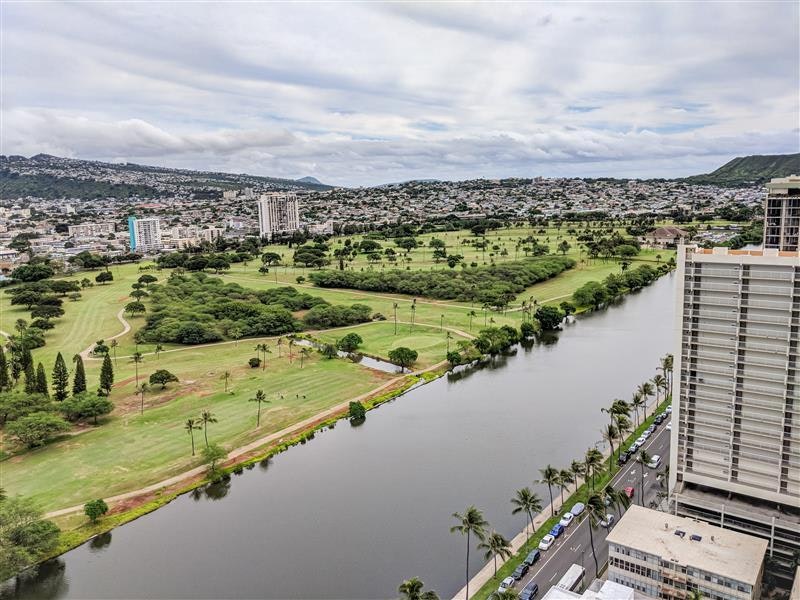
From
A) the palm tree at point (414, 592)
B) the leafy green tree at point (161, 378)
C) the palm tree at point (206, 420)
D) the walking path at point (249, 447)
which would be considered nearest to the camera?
the palm tree at point (414, 592)

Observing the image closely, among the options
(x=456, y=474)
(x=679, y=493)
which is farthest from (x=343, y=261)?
(x=679, y=493)

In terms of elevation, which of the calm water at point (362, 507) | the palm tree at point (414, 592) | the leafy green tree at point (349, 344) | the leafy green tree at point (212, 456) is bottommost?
the calm water at point (362, 507)

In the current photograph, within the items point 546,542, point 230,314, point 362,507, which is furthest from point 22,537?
point 230,314

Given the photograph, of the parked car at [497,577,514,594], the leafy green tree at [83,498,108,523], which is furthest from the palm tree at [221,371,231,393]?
the parked car at [497,577,514,594]

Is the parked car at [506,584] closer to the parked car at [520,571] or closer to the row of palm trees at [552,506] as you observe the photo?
the parked car at [520,571]

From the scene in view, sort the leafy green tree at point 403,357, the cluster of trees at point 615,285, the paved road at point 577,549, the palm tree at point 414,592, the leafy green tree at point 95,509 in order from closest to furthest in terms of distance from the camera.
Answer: the palm tree at point 414,592, the paved road at point 577,549, the leafy green tree at point 95,509, the leafy green tree at point 403,357, the cluster of trees at point 615,285

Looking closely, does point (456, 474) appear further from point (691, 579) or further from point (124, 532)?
point (124, 532)

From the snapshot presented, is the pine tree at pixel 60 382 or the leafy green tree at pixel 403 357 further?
the leafy green tree at pixel 403 357

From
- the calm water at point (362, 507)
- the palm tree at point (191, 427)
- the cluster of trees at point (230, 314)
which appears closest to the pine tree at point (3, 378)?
the cluster of trees at point (230, 314)
